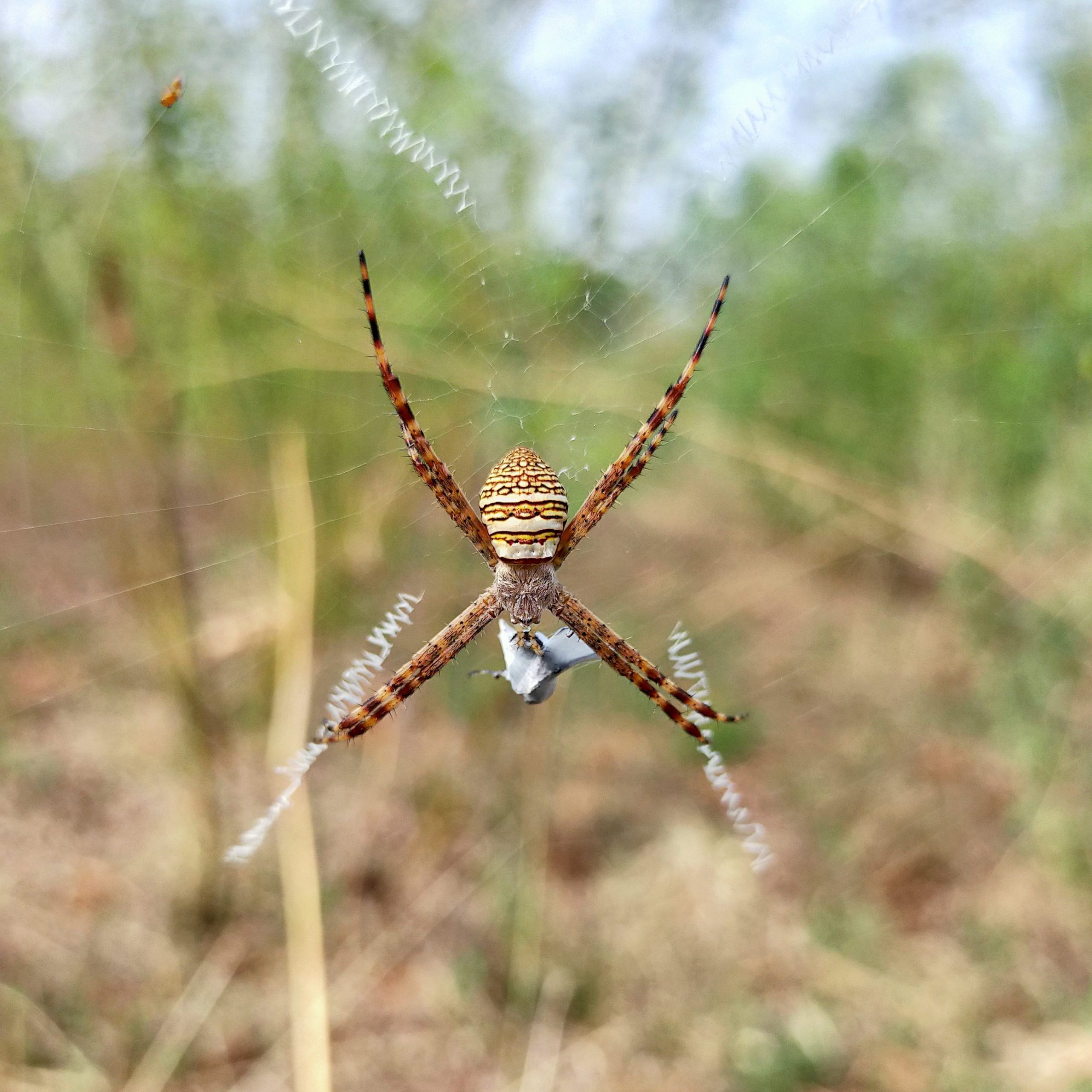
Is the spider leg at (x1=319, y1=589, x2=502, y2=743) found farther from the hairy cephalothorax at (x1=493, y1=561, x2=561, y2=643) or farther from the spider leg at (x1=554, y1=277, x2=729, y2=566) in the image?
the spider leg at (x1=554, y1=277, x2=729, y2=566)

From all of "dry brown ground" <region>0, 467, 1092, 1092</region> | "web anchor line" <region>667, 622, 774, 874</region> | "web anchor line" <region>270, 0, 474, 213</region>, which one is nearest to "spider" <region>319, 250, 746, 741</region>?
"web anchor line" <region>270, 0, 474, 213</region>

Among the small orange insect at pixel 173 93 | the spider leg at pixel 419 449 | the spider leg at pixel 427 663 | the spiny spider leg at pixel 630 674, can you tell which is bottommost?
the spiny spider leg at pixel 630 674

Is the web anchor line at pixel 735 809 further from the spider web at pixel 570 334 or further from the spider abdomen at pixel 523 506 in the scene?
the spider abdomen at pixel 523 506

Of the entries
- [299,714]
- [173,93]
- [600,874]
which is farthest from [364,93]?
[600,874]

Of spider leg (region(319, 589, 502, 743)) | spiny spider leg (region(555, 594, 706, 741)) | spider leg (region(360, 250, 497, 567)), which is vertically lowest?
→ spiny spider leg (region(555, 594, 706, 741))

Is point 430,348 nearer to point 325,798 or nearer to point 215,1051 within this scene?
point 325,798

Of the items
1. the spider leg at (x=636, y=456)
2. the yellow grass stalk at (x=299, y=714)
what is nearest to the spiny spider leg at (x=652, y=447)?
the spider leg at (x=636, y=456)

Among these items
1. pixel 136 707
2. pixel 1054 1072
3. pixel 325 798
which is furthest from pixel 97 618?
pixel 1054 1072
